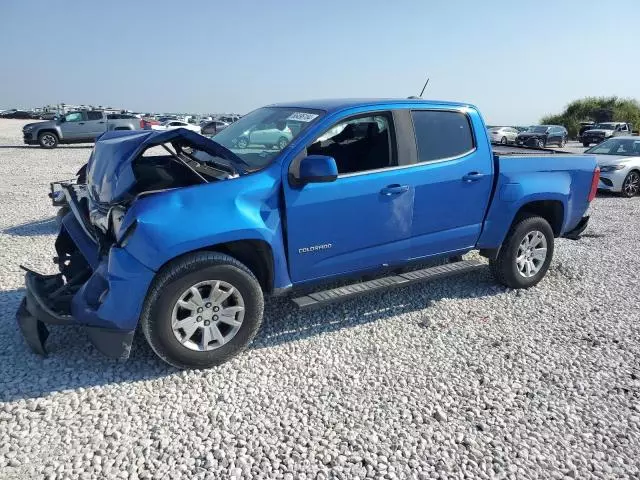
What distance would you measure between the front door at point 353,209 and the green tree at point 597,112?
4969 centimetres

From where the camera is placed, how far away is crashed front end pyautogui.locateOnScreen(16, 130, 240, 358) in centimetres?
303

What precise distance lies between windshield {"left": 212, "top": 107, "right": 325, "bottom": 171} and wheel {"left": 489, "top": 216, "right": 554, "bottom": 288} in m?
2.40

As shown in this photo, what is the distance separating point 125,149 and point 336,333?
219cm

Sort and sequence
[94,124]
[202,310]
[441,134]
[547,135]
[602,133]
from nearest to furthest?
[202,310] < [441,134] < [94,124] < [602,133] < [547,135]

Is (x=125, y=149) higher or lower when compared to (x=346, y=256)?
higher

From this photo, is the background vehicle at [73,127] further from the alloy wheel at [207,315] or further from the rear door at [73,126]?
the alloy wheel at [207,315]

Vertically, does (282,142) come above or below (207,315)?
above

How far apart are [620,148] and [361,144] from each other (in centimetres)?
1138

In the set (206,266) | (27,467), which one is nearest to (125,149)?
(206,266)

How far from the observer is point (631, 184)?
38.7 ft

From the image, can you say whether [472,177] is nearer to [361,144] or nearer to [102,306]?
[361,144]

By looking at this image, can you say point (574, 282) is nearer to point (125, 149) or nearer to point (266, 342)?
point (266, 342)

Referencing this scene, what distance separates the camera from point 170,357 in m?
3.22

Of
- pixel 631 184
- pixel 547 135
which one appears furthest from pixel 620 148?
pixel 547 135
